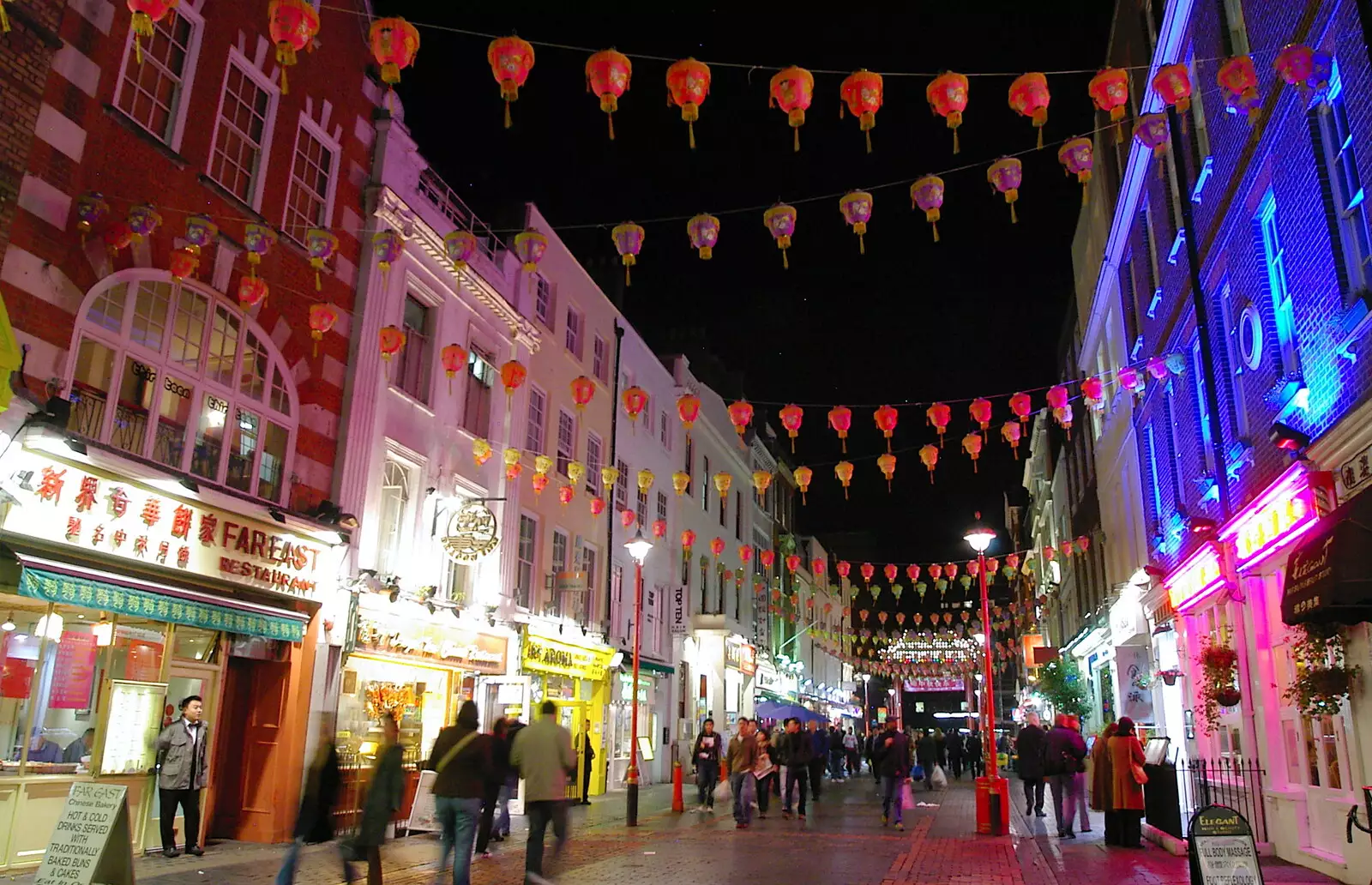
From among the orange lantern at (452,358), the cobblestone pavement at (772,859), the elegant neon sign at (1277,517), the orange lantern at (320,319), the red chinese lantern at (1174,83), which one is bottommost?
the cobblestone pavement at (772,859)

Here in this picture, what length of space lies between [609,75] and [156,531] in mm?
7603

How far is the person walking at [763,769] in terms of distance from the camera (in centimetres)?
1825

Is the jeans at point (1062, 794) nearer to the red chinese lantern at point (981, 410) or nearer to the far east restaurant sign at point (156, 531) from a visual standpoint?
the red chinese lantern at point (981, 410)

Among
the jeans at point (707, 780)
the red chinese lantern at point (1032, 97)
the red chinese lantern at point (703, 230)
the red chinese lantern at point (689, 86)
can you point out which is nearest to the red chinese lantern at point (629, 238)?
the red chinese lantern at point (703, 230)

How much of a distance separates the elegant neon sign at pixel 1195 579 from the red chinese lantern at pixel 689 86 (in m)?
10.2

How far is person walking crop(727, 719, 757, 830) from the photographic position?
17688mm

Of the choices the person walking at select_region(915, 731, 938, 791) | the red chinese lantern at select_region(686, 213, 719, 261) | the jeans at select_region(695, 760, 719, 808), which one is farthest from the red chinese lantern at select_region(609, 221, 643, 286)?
the person walking at select_region(915, 731, 938, 791)

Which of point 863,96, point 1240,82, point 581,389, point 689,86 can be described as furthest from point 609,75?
point 581,389

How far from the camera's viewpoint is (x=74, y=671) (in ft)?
37.4

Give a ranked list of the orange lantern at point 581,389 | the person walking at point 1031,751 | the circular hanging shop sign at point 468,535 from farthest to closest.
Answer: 1. the orange lantern at point 581,389
2. the person walking at point 1031,751
3. the circular hanging shop sign at point 468,535

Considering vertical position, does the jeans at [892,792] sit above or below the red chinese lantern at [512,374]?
below

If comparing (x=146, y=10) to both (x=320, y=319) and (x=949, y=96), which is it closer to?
(x=320, y=319)

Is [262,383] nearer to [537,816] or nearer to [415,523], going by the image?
[415,523]

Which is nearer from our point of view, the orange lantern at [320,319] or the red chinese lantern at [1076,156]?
the red chinese lantern at [1076,156]
